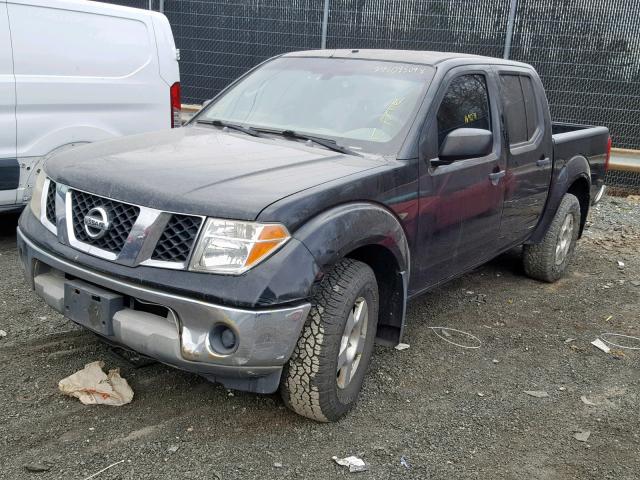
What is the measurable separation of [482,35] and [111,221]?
8194 mm

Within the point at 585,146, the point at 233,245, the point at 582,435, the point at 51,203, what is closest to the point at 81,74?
the point at 51,203

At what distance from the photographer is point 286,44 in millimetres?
10781

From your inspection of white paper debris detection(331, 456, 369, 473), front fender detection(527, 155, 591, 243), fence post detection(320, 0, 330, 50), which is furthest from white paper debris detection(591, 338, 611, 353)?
fence post detection(320, 0, 330, 50)

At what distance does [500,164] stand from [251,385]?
2.46 m

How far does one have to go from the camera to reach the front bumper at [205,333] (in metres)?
2.74

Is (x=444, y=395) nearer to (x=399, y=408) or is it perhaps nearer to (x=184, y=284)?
(x=399, y=408)

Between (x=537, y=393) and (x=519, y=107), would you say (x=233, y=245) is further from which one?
(x=519, y=107)

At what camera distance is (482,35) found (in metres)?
9.92

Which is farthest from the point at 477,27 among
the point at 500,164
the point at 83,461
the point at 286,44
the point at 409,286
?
the point at 83,461

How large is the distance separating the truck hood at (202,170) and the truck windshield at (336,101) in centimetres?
25

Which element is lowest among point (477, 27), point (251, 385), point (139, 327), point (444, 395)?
point (444, 395)

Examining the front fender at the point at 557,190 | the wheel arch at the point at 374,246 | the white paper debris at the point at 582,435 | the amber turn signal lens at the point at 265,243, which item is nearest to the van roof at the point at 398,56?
the wheel arch at the point at 374,246

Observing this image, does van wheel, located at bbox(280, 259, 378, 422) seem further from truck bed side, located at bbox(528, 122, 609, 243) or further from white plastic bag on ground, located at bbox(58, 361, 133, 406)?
truck bed side, located at bbox(528, 122, 609, 243)

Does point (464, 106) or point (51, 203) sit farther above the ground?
point (464, 106)
